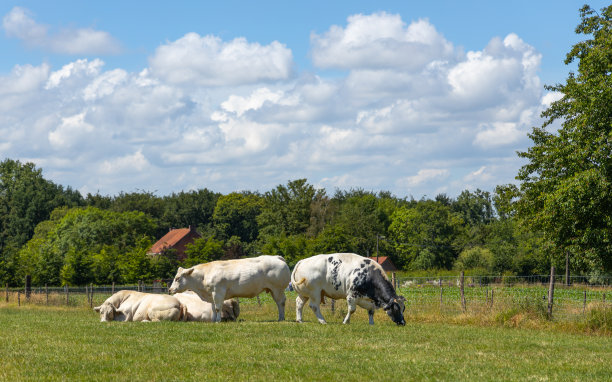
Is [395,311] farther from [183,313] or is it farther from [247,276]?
[183,313]

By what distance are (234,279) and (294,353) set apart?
8508 mm

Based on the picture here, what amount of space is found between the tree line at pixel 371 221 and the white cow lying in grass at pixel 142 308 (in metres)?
18.5

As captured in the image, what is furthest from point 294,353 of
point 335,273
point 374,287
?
point 335,273

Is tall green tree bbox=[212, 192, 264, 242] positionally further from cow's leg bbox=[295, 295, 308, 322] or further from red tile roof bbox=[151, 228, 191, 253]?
cow's leg bbox=[295, 295, 308, 322]

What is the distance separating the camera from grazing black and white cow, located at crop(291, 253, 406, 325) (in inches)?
826

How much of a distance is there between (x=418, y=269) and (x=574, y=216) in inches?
2852

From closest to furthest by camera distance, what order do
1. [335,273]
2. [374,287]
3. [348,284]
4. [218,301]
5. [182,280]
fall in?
[374,287] → [348,284] → [335,273] → [218,301] → [182,280]

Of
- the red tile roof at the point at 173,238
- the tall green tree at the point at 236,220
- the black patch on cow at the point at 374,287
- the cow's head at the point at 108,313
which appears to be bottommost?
the cow's head at the point at 108,313

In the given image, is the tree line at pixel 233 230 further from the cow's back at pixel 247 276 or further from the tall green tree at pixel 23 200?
the cow's back at pixel 247 276

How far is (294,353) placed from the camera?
13750mm

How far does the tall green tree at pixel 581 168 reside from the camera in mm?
32031

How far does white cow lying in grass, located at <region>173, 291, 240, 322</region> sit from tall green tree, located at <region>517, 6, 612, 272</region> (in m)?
16.2

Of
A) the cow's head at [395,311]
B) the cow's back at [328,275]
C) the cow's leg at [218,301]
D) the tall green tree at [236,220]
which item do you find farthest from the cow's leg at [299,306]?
the tall green tree at [236,220]

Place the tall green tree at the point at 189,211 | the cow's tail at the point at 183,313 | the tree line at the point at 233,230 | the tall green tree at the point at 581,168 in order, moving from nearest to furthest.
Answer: the cow's tail at the point at 183,313 → the tall green tree at the point at 581,168 → the tree line at the point at 233,230 → the tall green tree at the point at 189,211
